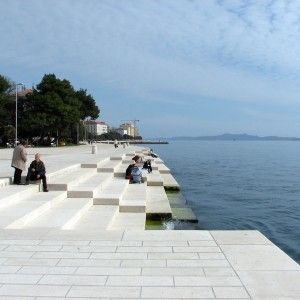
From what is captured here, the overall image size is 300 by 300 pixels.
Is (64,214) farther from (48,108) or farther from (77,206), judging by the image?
(48,108)

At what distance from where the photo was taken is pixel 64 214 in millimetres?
10180

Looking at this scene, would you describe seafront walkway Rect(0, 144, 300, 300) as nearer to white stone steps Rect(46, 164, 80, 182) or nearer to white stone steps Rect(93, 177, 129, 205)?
white stone steps Rect(93, 177, 129, 205)

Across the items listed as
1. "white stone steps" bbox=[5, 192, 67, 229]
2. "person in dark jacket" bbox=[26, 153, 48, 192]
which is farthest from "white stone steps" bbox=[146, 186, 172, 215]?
"person in dark jacket" bbox=[26, 153, 48, 192]

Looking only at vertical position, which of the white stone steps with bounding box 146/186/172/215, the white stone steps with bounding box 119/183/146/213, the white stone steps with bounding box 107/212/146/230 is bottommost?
the white stone steps with bounding box 146/186/172/215

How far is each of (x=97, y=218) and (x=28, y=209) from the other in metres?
1.83

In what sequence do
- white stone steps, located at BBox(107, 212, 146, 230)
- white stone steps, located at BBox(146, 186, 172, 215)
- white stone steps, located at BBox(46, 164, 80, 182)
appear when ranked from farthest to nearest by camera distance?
white stone steps, located at BBox(46, 164, 80, 182)
white stone steps, located at BBox(146, 186, 172, 215)
white stone steps, located at BBox(107, 212, 146, 230)

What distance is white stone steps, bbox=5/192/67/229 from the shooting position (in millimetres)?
8617

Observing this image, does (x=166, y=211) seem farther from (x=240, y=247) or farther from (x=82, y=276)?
(x=82, y=276)

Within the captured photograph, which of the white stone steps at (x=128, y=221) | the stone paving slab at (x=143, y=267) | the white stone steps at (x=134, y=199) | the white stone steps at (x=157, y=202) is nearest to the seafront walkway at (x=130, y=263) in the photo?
the stone paving slab at (x=143, y=267)

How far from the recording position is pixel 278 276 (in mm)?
5645

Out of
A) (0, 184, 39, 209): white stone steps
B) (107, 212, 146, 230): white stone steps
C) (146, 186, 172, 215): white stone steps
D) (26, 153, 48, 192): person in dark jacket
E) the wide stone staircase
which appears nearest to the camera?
the wide stone staircase

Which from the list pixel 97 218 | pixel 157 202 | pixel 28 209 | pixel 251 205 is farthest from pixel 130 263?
pixel 251 205

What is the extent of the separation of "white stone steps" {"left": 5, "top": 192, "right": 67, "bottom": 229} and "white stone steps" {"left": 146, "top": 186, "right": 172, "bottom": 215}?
116 inches

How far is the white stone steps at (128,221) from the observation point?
11188mm
